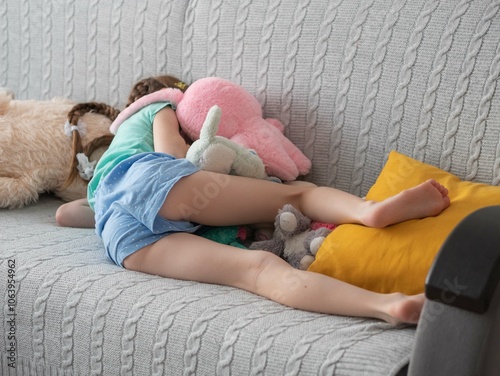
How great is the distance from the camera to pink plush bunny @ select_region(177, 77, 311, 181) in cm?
190

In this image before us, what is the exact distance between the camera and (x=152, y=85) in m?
2.13

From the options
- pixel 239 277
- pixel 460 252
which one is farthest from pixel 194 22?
pixel 460 252

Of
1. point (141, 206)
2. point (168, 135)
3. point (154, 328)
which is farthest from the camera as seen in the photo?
point (168, 135)

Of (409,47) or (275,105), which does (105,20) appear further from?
(409,47)

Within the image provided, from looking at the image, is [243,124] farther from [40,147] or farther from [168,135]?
[40,147]

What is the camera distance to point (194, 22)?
218cm

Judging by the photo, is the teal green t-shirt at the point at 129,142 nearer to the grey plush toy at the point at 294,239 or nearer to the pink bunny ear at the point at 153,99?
the pink bunny ear at the point at 153,99

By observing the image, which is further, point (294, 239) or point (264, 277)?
point (294, 239)

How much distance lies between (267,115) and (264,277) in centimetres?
63

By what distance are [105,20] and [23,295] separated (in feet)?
3.29

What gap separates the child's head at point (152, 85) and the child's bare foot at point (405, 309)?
0.98 m

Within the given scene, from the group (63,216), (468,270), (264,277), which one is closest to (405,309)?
(468,270)

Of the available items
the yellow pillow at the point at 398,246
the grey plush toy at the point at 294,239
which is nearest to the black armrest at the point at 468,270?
the yellow pillow at the point at 398,246

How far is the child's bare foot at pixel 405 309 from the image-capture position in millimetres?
1330
